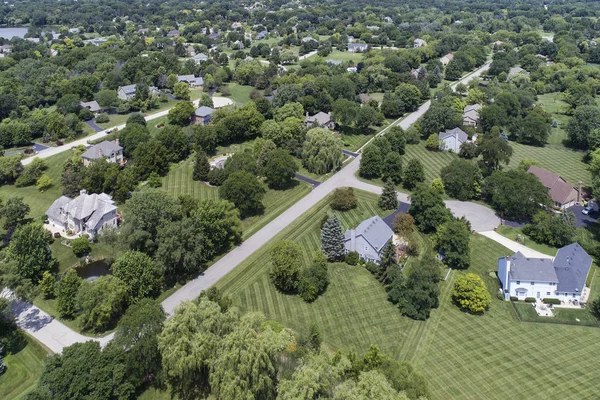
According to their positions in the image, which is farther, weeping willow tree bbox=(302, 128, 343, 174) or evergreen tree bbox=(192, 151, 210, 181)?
weeping willow tree bbox=(302, 128, 343, 174)

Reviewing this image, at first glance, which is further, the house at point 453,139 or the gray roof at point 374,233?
the house at point 453,139

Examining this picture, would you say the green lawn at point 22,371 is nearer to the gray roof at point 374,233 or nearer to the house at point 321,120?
the gray roof at point 374,233

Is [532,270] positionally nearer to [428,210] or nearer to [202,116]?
[428,210]

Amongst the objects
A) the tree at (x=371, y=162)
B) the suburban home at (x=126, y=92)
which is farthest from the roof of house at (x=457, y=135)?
the suburban home at (x=126, y=92)

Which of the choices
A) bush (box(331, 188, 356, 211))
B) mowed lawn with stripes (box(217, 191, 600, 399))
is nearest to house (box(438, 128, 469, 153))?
bush (box(331, 188, 356, 211))

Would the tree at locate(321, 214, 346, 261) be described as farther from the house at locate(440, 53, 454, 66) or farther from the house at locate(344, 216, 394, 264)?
the house at locate(440, 53, 454, 66)


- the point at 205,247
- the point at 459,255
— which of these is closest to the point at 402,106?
the point at 459,255
